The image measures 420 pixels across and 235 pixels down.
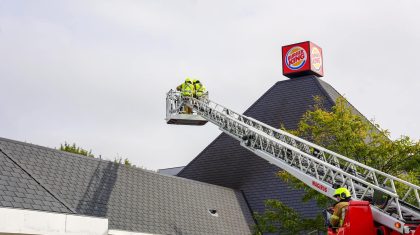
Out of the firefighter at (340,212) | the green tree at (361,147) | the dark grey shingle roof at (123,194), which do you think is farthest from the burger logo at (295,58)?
the firefighter at (340,212)

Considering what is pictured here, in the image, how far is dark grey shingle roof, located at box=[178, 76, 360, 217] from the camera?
104 ft

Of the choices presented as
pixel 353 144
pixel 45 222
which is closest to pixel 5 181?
pixel 45 222

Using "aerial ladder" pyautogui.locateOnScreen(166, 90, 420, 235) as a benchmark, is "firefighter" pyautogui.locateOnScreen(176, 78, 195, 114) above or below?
above

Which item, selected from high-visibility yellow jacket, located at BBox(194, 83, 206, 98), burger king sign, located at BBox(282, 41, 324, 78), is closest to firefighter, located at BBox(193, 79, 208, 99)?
high-visibility yellow jacket, located at BBox(194, 83, 206, 98)

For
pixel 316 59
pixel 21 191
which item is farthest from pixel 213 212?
pixel 316 59

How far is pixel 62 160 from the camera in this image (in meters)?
23.2

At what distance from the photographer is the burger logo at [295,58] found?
37781mm

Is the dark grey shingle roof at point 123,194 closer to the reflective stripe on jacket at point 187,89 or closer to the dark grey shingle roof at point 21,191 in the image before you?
the dark grey shingle roof at point 21,191

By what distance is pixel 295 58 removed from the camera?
126 ft

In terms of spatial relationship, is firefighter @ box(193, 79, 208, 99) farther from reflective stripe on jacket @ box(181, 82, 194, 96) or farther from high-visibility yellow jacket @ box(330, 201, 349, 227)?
high-visibility yellow jacket @ box(330, 201, 349, 227)

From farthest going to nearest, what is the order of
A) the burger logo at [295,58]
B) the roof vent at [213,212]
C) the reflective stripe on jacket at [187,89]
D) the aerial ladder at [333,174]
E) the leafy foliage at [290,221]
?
the burger logo at [295,58] < the roof vent at [213,212] < the reflective stripe on jacket at [187,89] < the leafy foliage at [290,221] < the aerial ladder at [333,174]

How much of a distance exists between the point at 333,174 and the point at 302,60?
21618 mm

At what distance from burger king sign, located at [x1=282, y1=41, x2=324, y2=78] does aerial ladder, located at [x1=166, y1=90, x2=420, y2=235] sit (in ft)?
44.3

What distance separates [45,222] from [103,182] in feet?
22.3
